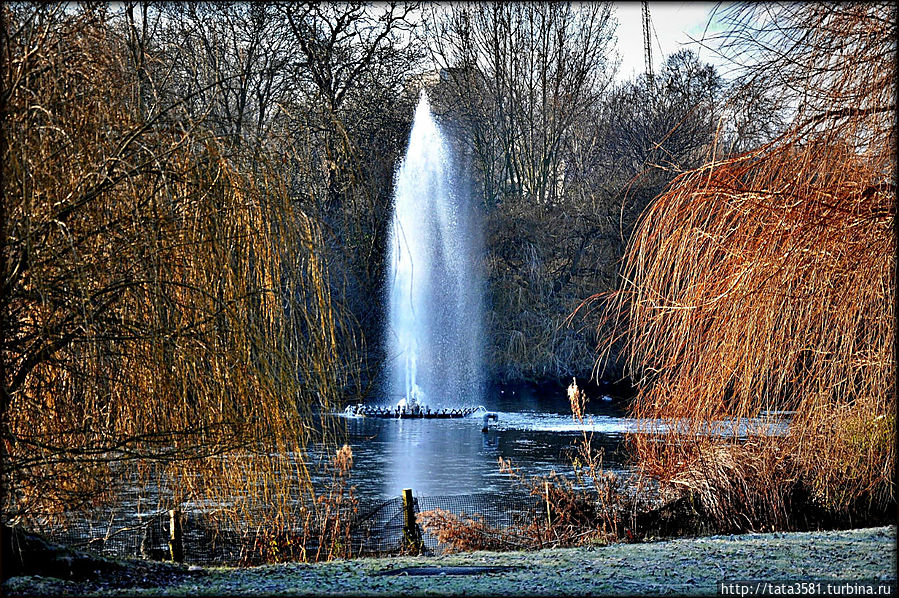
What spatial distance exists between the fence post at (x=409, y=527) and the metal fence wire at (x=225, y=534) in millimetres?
100

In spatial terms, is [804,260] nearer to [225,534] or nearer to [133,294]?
[133,294]

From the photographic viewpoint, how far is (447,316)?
2455 cm

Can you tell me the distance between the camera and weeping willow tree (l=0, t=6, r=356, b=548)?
160 inches

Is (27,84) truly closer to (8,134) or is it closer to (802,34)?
(8,134)

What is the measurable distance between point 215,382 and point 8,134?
4.51 feet

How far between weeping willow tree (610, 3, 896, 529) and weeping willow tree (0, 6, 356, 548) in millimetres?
2748

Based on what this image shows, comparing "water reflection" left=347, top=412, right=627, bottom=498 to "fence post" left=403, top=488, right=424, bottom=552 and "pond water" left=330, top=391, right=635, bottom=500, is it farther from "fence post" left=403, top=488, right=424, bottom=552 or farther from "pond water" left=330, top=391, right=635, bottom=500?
"fence post" left=403, top=488, right=424, bottom=552

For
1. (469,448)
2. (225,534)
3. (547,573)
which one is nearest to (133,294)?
(547,573)

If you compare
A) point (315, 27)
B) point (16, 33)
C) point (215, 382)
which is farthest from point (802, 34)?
point (315, 27)

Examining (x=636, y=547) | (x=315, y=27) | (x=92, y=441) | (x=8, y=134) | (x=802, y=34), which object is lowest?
(x=636, y=547)

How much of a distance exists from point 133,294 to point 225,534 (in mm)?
3541

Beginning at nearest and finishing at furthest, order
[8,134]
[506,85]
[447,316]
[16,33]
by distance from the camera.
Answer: [8,134] → [16,33] → [447,316] → [506,85]

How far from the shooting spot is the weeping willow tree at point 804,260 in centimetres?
540

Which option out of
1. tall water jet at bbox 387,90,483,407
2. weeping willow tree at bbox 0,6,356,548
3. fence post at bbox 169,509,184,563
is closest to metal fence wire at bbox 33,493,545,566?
fence post at bbox 169,509,184,563
